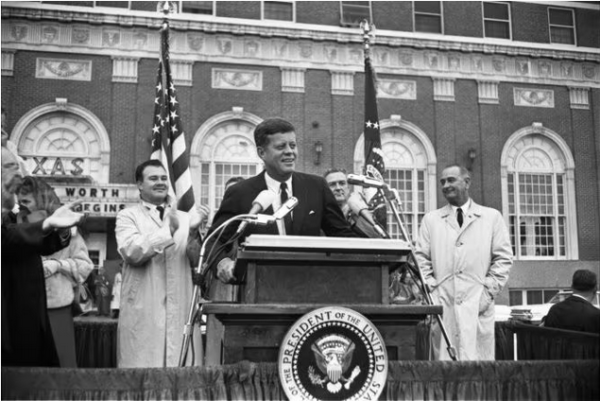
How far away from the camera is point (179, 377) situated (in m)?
2.23

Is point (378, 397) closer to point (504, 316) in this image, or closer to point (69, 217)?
point (69, 217)

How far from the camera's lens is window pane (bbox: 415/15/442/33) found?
62.2 feet

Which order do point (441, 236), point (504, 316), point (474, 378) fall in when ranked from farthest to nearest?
1. point (504, 316)
2. point (441, 236)
3. point (474, 378)

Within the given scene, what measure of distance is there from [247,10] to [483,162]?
8.96 metres

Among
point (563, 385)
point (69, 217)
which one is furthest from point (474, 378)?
point (69, 217)

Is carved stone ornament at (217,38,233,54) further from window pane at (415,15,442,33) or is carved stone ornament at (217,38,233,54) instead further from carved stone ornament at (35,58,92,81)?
window pane at (415,15,442,33)

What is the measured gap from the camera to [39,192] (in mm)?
3574

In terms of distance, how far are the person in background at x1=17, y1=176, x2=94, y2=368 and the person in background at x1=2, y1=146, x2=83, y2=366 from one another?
1002 millimetres

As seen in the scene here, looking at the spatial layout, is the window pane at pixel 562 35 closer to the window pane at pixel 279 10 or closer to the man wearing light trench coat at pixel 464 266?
the window pane at pixel 279 10

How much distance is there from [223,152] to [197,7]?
4497mm

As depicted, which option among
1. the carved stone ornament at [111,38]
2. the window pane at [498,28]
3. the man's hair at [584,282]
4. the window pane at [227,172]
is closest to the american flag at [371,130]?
the man's hair at [584,282]

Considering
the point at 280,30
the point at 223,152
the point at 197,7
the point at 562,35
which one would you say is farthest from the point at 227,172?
the point at 562,35

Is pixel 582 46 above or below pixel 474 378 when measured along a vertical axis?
above

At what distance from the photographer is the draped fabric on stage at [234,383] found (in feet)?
7.16
